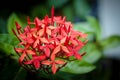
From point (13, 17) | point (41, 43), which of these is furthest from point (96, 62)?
point (41, 43)

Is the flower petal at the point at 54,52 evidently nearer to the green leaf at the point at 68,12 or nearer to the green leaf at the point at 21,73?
the green leaf at the point at 21,73

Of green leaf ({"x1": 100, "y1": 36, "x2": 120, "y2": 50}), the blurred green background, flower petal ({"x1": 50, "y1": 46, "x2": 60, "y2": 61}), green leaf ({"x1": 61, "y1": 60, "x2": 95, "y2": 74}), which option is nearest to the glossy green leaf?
the blurred green background

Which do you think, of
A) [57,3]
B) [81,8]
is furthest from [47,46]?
[81,8]

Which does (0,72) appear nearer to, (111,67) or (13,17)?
(13,17)

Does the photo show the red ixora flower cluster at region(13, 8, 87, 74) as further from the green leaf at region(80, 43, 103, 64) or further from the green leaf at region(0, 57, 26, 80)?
the green leaf at region(80, 43, 103, 64)

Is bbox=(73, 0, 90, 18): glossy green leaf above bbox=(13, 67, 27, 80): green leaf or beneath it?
above

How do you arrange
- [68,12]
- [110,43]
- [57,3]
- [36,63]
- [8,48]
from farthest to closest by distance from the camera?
[68,12]
[57,3]
[110,43]
[8,48]
[36,63]

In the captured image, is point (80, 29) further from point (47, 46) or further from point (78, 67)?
point (47, 46)

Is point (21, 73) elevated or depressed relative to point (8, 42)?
depressed
